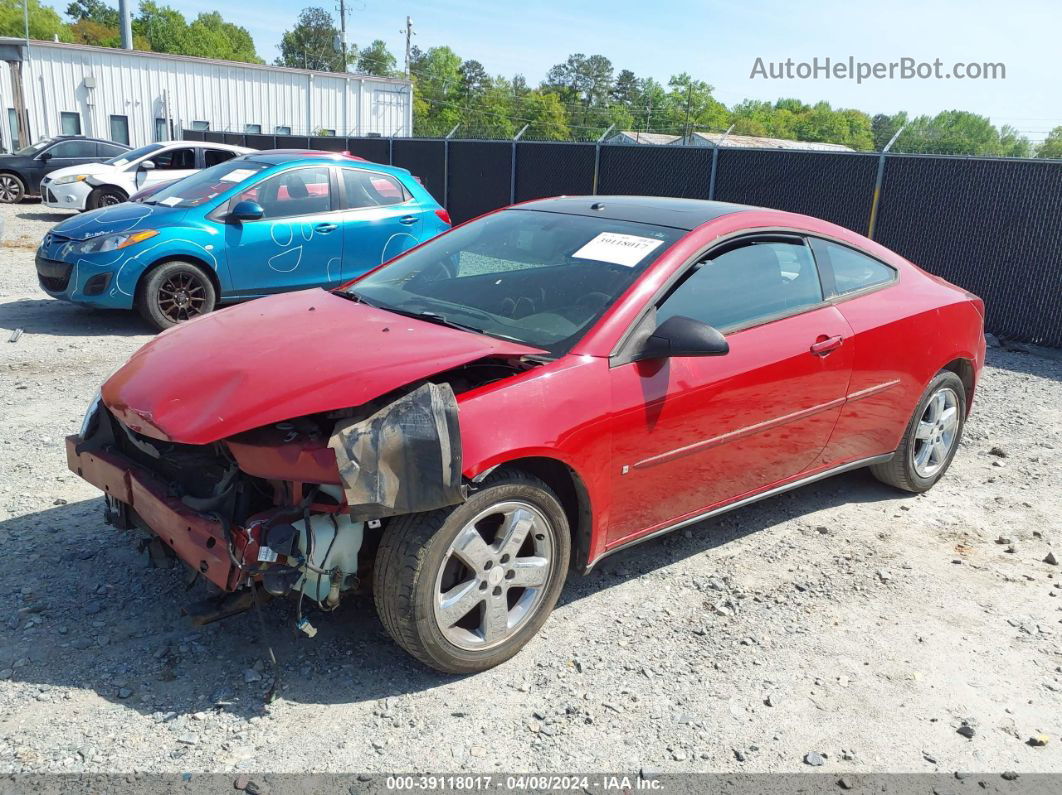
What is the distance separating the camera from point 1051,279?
9523mm

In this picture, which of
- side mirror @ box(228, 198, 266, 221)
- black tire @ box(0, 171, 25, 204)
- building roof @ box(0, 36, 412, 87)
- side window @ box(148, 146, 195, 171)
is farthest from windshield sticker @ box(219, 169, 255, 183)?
building roof @ box(0, 36, 412, 87)

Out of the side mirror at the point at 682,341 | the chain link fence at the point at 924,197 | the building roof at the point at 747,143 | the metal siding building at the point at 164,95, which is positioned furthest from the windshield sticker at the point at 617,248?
the metal siding building at the point at 164,95

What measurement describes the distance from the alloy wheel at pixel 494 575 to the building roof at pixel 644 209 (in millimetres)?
1583

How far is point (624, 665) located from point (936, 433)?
9.03 ft

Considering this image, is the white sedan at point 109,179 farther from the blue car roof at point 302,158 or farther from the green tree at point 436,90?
the green tree at point 436,90

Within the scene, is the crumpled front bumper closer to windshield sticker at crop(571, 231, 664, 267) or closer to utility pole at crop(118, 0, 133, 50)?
windshield sticker at crop(571, 231, 664, 267)

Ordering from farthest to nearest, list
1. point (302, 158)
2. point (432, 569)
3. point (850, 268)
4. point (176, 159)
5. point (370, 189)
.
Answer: point (176, 159), point (370, 189), point (302, 158), point (850, 268), point (432, 569)

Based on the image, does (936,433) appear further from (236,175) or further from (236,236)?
(236,175)

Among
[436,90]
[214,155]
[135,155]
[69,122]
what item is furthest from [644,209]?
[436,90]

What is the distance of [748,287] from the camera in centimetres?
401

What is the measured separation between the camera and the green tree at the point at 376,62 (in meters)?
114

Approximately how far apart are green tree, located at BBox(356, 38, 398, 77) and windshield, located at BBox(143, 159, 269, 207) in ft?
368

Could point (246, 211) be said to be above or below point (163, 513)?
above

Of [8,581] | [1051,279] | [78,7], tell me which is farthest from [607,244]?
[78,7]
